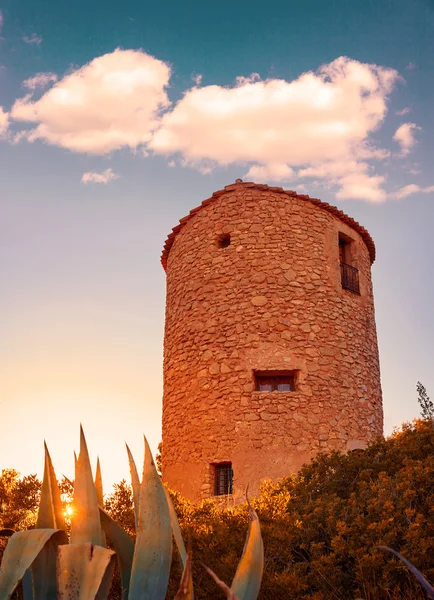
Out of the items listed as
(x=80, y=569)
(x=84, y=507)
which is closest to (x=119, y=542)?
(x=84, y=507)

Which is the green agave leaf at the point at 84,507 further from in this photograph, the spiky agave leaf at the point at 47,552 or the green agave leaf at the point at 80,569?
the green agave leaf at the point at 80,569

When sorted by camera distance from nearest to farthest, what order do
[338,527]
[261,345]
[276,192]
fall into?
[338,527] < [261,345] < [276,192]

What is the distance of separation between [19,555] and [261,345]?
635 centimetres

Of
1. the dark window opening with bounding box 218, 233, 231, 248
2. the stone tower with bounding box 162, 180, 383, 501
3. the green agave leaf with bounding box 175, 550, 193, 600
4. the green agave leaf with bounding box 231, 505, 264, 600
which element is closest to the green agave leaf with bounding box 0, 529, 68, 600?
the green agave leaf with bounding box 175, 550, 193, 600

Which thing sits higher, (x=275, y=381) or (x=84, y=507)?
(x=275, y=381)

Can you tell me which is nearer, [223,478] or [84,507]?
[84,507]

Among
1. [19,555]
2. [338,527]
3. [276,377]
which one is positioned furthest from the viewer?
[276,377]

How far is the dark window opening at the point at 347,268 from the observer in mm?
9844

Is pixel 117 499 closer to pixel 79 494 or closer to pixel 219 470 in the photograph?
pixel 219 470

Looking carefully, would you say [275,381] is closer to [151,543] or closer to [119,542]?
[119,542]

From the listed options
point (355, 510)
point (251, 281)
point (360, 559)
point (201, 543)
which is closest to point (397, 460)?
point (355, 510)

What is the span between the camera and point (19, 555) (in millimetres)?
2666

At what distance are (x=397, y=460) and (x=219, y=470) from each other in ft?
A: 10.6

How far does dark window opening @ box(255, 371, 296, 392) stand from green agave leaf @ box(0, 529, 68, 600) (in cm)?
626
